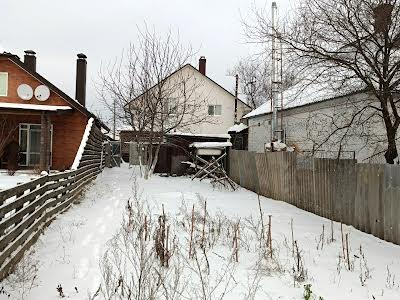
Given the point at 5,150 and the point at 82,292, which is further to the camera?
the point at 5,150

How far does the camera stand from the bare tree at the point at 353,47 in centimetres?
861

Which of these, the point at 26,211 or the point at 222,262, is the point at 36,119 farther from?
the point at 222,262

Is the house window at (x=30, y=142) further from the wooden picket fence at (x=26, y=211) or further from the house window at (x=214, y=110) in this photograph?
the house window at (x=214, y=110)

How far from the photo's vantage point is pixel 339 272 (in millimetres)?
5707

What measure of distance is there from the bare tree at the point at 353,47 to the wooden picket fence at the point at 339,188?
132 cm

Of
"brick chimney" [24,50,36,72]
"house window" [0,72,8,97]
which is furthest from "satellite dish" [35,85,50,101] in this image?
"brick chimney" [24,50,36,72]

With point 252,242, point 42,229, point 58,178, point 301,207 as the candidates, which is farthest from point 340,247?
point 58,178

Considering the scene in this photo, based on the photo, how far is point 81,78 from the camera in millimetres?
23219

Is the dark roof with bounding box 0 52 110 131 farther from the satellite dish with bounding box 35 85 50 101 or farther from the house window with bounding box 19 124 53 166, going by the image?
the house window with bounding box 19 124 53 166

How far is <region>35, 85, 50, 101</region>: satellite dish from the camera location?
1877 cm

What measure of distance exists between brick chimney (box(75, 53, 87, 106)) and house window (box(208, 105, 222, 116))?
14872 millimetres

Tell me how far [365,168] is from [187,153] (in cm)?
1472

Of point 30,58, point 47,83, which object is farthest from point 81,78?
point 47,83

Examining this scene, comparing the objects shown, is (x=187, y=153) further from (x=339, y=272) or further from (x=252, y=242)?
(x=339, y=272)
